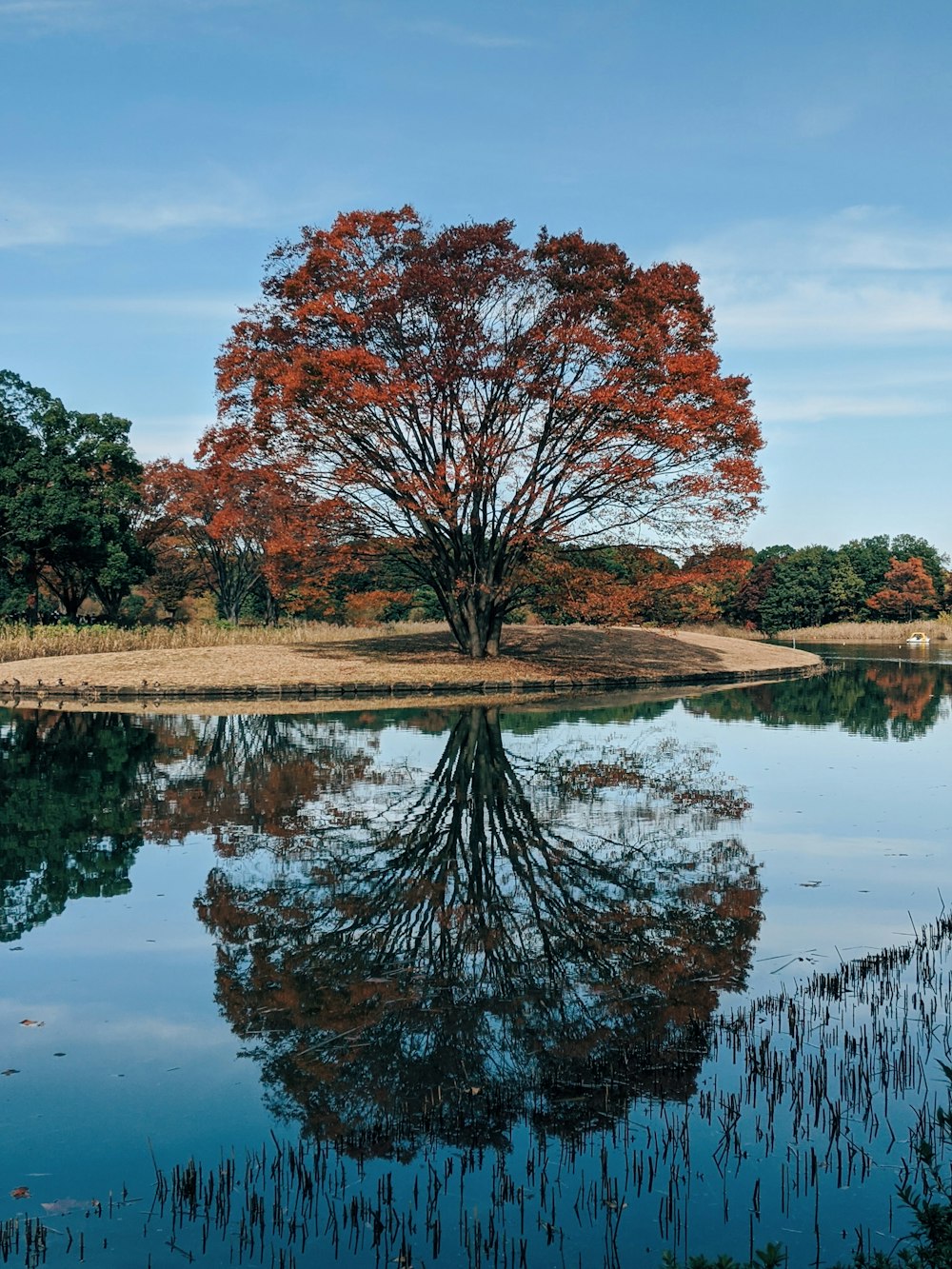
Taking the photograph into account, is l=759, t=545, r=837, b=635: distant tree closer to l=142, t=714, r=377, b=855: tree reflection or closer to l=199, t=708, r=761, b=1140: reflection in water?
l=142, t=714, r=377, b=855: tree reflection

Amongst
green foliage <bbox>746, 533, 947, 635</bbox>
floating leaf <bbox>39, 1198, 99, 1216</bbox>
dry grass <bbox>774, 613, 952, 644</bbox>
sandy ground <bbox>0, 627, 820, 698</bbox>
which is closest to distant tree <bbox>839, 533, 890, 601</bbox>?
green foliage <bbox>746, 533, 947, 635</bbox>

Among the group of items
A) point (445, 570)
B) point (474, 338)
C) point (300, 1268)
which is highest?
point (474, 338)

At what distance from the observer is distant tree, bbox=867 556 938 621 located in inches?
3703

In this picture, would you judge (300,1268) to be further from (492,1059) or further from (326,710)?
(326,710)

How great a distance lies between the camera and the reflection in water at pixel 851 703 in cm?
2559

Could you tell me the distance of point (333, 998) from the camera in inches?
297

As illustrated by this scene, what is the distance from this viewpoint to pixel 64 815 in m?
14.2

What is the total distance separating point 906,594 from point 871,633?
45.7 feet

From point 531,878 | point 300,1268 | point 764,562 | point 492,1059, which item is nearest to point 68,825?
point 531,878

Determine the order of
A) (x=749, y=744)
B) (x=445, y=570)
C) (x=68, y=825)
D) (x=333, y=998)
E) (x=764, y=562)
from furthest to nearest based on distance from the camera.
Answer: (x=764, y=562) < (x=445, y=570) < (x=749, y=744) < (x=68, y=825) < (x=333, y=998)

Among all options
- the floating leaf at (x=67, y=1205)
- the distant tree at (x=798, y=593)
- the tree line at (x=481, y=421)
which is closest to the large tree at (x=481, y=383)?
the tree line at (x=481, y=421)

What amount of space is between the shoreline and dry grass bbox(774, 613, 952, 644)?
38253 mm

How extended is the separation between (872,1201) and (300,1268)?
2517mm

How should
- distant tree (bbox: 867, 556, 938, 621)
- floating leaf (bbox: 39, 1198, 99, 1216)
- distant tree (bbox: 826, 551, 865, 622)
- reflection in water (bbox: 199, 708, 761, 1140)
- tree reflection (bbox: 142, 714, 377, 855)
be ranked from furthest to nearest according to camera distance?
distant tree (bbox: 867, 556, 938, 621)
distant tree (bbox: 826, 551, 865, 622)
tree reflection (bbox: 142, 714, 377, 855)
reflection in water (bbox: 199, 708, 761, 1140)
floating leaf (bbox: 39, 1198, 99, 1216)
